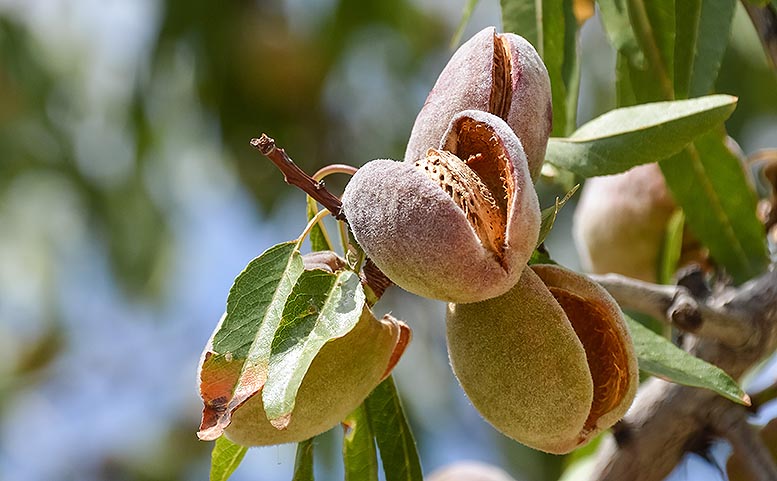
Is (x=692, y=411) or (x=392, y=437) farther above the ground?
(x=392, y=437)

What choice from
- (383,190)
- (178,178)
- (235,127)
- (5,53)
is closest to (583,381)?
(383,190)

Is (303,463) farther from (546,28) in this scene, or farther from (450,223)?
(546,28)

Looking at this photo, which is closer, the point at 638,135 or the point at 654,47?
the point at 638,135

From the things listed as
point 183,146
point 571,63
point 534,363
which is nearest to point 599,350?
point 534,363

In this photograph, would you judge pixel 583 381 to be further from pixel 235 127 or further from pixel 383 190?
pixel 235 127

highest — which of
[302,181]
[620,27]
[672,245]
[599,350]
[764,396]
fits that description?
[302,181]

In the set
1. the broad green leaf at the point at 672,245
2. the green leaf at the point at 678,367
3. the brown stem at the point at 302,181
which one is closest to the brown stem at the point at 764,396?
the broad green leaf at the point at 672,245

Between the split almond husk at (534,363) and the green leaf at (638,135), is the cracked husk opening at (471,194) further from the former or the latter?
the green leaf at (638,135)

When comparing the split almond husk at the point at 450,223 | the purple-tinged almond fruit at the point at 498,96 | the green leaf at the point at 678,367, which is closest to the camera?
the split almond husk at the point at 450,223
